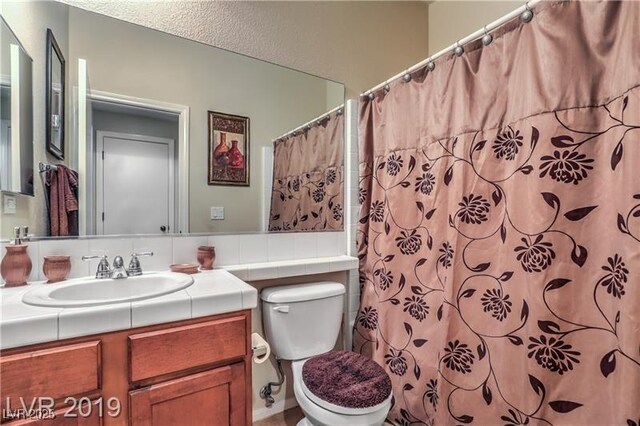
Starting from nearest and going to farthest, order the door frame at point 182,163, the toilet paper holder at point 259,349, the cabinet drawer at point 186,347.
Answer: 1. the cabinet drawer at point 186,347
2. the toilet paper holder at point 259,349
3. the door frame at point 182,163

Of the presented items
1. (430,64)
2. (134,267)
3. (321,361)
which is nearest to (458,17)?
(430,64)

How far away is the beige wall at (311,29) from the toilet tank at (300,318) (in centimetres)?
127

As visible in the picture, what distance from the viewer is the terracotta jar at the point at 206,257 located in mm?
1442

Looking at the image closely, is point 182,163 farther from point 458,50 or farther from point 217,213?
point 458,50

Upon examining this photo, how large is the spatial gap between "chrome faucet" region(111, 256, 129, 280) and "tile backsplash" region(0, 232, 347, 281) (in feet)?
0.41

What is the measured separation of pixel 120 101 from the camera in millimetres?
1379

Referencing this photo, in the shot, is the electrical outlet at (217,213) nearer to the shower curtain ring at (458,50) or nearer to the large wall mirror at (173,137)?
the large wall mirror at (173,137)

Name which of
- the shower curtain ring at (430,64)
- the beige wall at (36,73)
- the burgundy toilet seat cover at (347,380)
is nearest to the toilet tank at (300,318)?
the burgundy toilet seat cover at (347,380)

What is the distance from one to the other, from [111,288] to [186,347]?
45cm

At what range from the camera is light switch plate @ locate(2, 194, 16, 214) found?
1.13 meters

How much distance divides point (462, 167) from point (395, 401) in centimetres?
122

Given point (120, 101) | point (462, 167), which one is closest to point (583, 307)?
point (462, 167)

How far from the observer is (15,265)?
1.10 m

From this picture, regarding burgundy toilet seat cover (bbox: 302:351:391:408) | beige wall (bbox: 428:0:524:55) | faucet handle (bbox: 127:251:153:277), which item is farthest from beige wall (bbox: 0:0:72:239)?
beige wall (bbox: 428:0:524:55)
